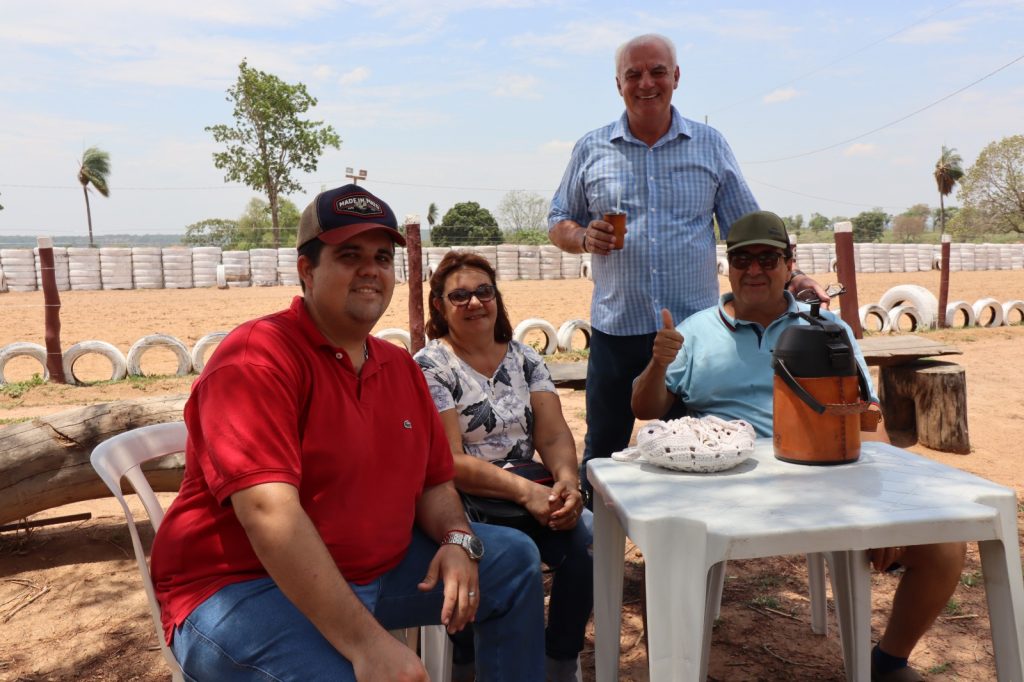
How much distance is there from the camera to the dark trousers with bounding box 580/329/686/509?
3375mm

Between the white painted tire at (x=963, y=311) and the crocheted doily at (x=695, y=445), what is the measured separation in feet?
38.9

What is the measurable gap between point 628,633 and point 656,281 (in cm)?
137

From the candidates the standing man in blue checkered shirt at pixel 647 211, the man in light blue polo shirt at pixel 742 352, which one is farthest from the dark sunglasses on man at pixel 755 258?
the standing man in blue checkered shirt at pixel 647 211

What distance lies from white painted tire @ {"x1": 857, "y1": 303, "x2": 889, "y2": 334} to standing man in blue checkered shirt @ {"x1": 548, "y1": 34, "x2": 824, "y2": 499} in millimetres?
9371

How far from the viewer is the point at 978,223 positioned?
5288cm

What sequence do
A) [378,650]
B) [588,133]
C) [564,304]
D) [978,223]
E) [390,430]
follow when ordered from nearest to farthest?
[378,650] < [390,430] < [588,133] < [564,304] < [978,223]

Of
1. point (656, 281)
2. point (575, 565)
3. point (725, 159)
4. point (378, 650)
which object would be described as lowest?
point (575, 565)

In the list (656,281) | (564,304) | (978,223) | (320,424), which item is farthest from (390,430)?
(978,223)

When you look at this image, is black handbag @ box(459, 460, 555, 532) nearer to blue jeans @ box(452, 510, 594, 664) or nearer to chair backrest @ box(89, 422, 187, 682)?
blue jeans @ box(452, 510, 594, 664)

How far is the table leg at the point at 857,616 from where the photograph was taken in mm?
2416

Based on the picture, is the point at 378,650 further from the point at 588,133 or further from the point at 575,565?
the point at 588,133

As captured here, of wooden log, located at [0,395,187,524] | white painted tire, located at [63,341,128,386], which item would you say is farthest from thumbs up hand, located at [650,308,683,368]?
white painted tire, located at [63,341,128,386]

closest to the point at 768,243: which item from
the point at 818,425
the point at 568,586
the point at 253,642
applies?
the point at 818,425

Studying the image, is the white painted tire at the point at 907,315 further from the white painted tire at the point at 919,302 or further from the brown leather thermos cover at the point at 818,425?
the brown leather thermos cover at the point at 818,425
